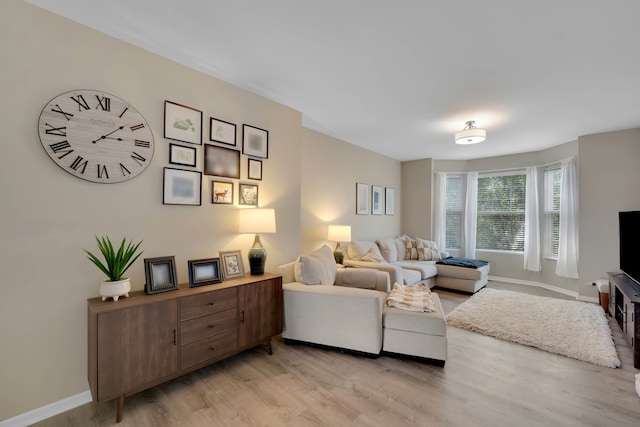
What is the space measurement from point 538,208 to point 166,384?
631cm

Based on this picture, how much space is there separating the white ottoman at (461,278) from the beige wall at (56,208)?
4379 millimetres

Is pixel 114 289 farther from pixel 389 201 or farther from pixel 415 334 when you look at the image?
pixel 389 201

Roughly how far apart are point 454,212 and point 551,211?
1.69 m

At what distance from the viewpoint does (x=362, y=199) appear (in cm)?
520

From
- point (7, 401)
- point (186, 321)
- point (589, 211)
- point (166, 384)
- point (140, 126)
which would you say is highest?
point (140, 126)

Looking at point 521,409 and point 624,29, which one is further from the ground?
point 624,29

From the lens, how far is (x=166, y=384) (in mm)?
2152

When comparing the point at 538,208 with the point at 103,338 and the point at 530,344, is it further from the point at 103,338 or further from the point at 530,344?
the point at 103,338

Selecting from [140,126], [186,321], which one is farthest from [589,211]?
[140,126]

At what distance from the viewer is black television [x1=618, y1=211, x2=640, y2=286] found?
303cm

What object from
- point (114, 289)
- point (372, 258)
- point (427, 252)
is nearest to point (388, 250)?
point (372, 258)

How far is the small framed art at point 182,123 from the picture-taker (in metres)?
2.29

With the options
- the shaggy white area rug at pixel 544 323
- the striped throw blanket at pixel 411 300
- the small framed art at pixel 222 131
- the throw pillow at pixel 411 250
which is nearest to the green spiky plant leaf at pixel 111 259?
the small framed art at pixel 222 131

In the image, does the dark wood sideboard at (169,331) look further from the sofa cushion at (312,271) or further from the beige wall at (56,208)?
the sofa cushion at (312,271)
